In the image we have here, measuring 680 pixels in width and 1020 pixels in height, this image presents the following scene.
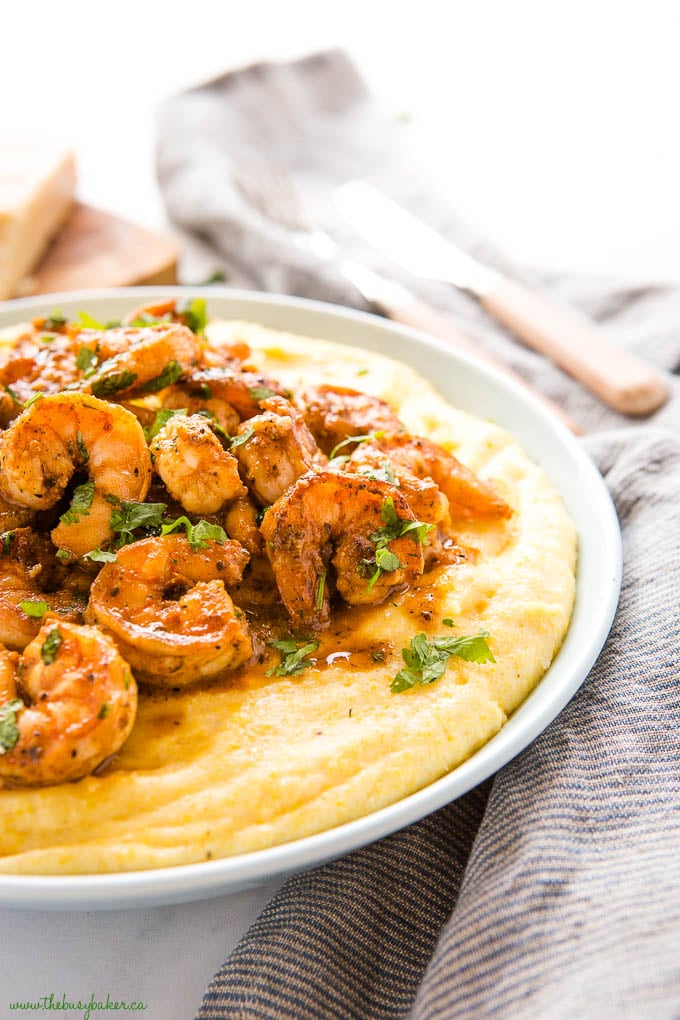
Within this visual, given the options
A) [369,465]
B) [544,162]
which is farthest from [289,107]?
[369,465]

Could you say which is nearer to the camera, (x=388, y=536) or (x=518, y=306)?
(x=388, y=536)

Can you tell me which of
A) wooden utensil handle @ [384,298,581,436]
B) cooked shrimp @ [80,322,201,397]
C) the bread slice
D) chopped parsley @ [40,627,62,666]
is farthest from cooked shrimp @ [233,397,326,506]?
the bread slice

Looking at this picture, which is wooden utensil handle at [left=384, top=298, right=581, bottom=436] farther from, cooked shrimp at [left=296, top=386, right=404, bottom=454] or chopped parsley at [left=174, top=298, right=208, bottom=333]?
chopped parsley at [left=174, top=298, right=208, bottom=333]

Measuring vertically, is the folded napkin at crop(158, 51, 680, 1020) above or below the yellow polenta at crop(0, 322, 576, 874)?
below

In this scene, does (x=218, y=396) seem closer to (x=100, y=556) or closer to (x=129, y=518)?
(x=129, y=518)

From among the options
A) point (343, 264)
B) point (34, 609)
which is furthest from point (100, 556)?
point (343, 264)

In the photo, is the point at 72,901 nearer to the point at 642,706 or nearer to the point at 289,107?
the point at 642,706

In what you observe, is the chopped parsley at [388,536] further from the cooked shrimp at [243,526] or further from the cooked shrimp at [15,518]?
the cooked shrimp at [15,518]
